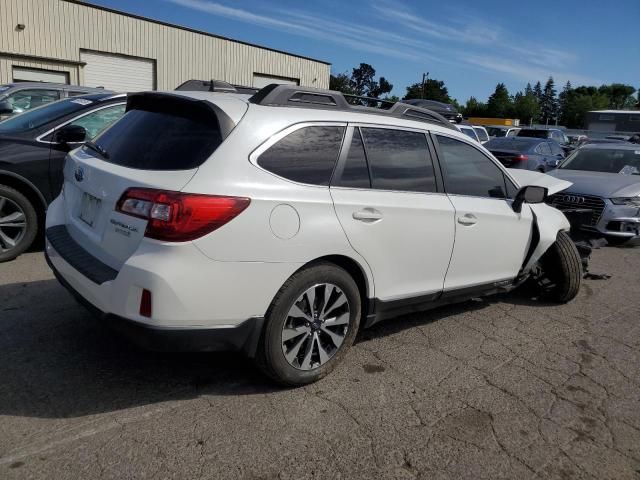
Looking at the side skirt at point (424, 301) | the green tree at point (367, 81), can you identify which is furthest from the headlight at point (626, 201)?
the green tree at point (367, 81)

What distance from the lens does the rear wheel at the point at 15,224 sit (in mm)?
5402

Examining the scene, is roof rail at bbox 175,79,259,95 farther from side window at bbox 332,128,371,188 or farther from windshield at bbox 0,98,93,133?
windshield at bbox 0,98,93,133

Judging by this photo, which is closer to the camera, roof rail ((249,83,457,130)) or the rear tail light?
the rear tail light

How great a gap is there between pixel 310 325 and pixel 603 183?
6.76m

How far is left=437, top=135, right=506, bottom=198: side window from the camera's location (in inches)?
165

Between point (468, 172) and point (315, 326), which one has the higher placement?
point (468, 172)

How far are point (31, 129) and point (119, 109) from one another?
0.98 meters

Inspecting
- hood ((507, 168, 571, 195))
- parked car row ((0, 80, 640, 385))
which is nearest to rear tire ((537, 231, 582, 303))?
hood ((507, 168, 571, 195))

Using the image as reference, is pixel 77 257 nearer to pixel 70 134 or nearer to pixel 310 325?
pixel 310 325

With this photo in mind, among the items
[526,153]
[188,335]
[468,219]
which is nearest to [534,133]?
[526,153]

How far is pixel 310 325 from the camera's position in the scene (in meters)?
3.31

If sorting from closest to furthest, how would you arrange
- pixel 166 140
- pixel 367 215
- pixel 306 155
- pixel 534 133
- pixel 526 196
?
pixel 166 140, pixel 306 155, pixel 367 215, pixel 526 196, pixel 534 133

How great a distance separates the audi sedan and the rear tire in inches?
81.8

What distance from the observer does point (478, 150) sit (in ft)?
14.8
